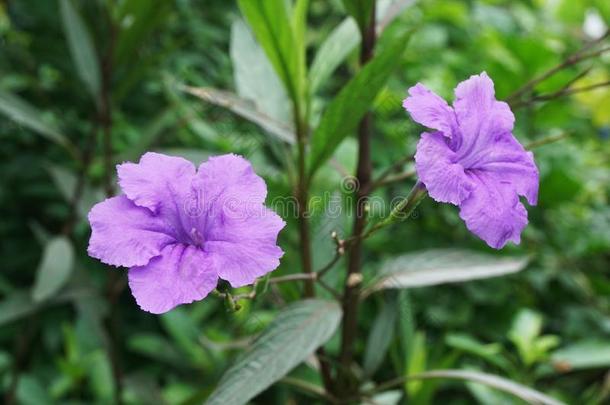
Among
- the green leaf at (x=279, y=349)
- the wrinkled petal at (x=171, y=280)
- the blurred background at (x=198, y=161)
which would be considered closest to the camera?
the wrinkled petal at (x=171, y=280)

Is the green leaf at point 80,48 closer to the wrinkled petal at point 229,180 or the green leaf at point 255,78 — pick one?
the green leaf at point 255,78

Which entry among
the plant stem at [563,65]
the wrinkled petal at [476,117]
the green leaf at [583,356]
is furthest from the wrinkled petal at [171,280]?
the green leaf at [583,356]

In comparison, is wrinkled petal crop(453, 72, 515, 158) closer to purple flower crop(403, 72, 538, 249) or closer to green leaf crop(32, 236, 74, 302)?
purple flower crop(403, 72, 538, 249)

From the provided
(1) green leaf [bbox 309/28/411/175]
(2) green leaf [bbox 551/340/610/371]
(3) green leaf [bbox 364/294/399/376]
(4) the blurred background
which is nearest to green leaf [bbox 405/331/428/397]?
(4) the blurred background

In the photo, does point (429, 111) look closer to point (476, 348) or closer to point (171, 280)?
point (171, 280)

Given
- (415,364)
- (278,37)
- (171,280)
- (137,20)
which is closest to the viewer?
(171,280)

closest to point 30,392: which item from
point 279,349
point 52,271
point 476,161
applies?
point 52,271

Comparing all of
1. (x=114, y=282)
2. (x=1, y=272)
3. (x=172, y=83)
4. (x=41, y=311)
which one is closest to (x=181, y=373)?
(x=114, y=282)
